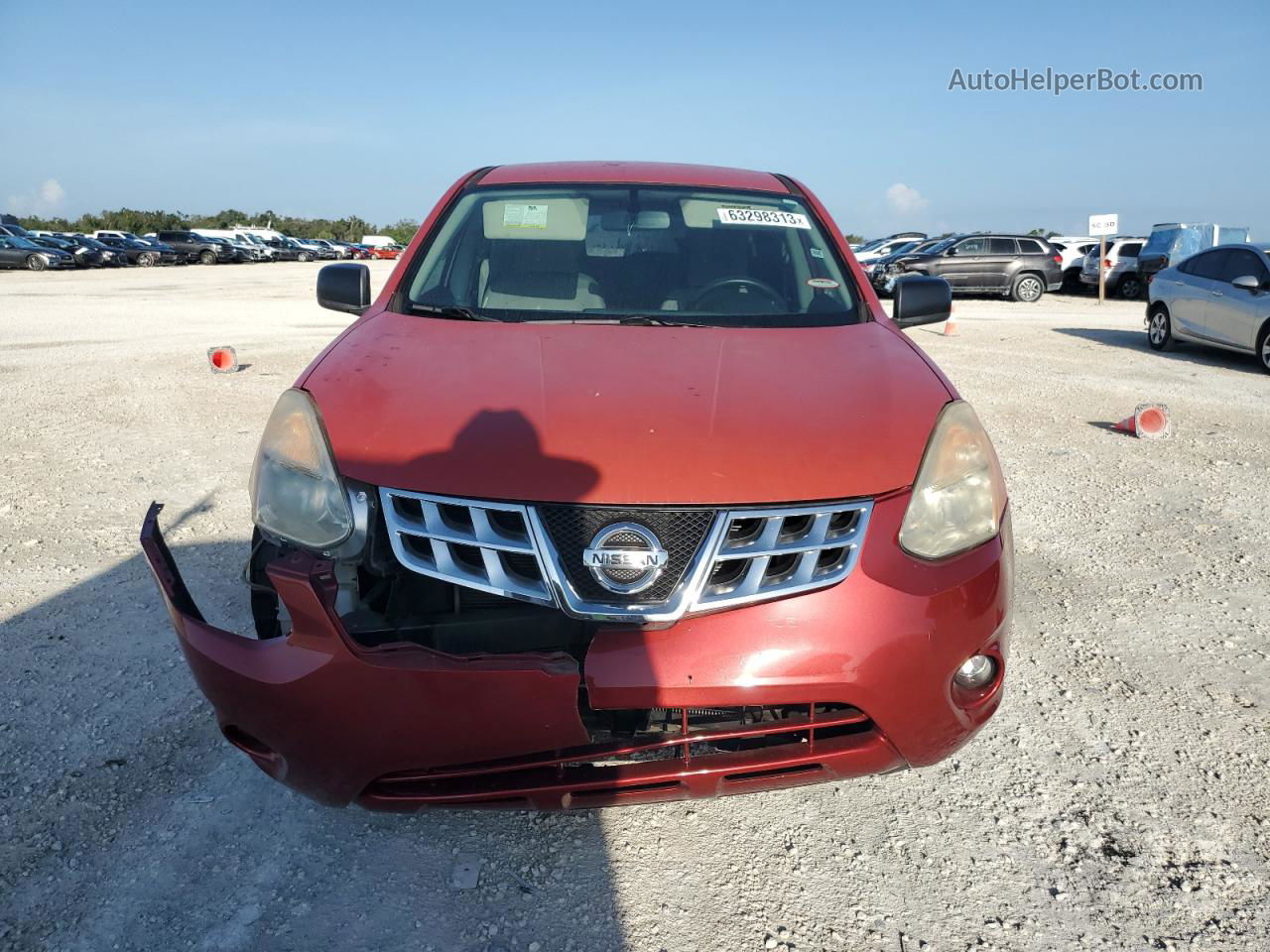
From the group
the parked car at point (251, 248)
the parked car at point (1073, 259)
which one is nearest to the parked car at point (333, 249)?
the parked car at point (251, 248)

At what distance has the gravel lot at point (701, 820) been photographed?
2090 mm

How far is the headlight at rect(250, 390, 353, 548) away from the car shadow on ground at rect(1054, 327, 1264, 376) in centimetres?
1142

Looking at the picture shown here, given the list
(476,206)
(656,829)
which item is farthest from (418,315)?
(656,829)

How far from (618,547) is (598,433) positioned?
0.99 feet

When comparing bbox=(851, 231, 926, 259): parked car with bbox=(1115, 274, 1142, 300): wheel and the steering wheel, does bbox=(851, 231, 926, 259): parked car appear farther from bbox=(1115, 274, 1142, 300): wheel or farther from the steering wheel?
the steering wheel

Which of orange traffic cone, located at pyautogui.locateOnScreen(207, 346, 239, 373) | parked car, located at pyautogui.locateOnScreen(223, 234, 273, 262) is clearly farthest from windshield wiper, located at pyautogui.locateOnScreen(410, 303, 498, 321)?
parked car, located at pyautogui.locateOnScreen(223, 234, 273, 262)

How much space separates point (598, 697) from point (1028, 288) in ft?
75.3

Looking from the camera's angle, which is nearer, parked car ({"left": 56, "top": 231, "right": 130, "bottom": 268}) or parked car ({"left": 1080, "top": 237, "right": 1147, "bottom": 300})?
parked car ({"left": 1080, "top": 237, "right": 1147, "bottom": 300})

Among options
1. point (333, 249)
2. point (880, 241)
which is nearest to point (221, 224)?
point (333, 249)

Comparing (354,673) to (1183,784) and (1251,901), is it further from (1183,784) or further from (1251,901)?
(1183,784)

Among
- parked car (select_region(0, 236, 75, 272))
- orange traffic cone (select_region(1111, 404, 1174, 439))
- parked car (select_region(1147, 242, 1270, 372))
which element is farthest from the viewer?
parked car (select_region(0, 236, 75, 272))

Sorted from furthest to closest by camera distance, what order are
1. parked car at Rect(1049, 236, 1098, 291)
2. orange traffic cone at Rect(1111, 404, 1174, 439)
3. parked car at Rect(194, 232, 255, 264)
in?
parked car at Rect(194, 232, 255, 264) → parked car at Rect(1049, 236, 1098, 291) → orange traffic cone at Rect(1111, 404, 1174, 439)

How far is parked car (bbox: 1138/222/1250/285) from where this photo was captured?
70.6 ft

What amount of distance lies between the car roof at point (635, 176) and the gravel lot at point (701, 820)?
197 centimetres
